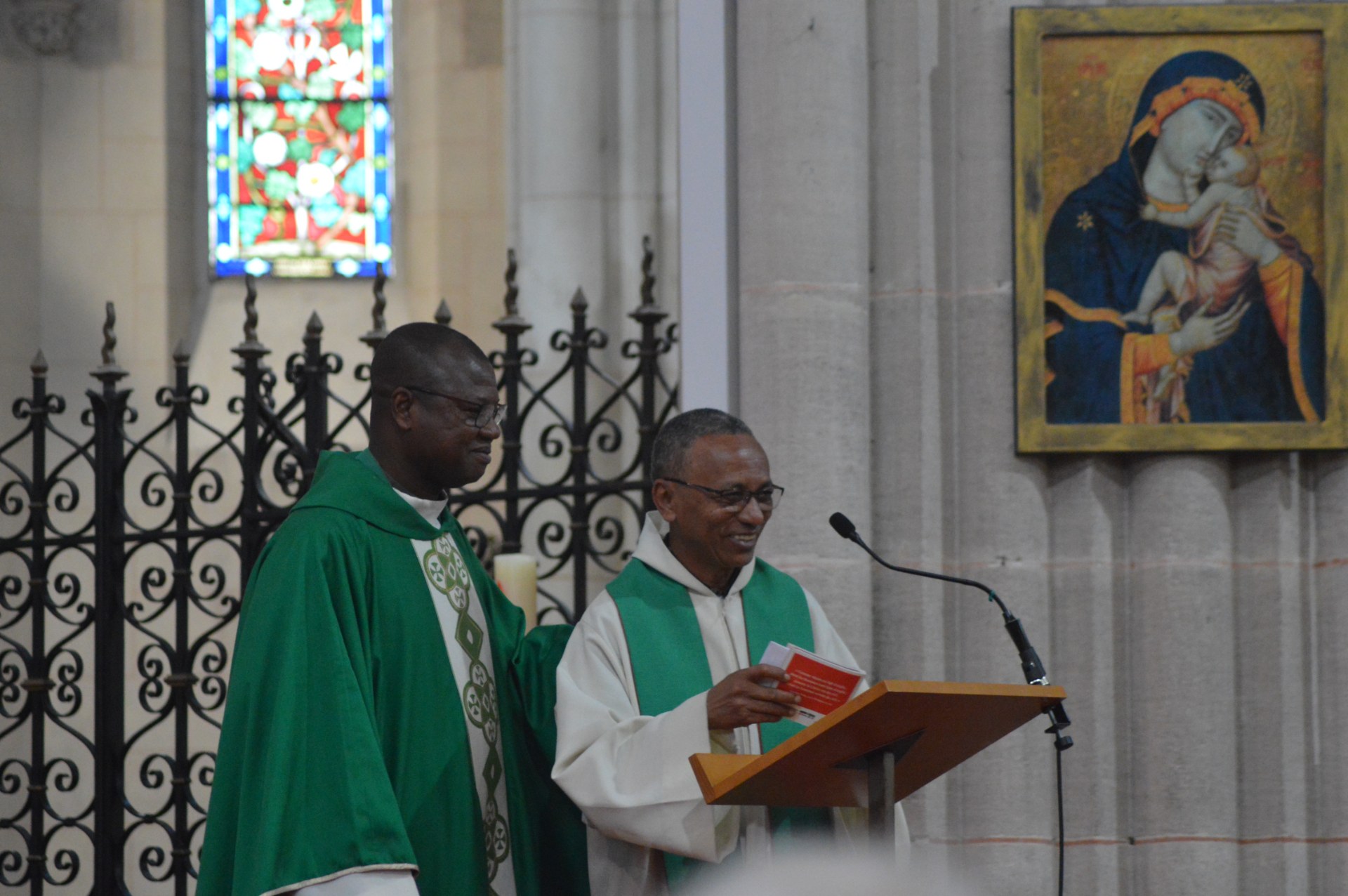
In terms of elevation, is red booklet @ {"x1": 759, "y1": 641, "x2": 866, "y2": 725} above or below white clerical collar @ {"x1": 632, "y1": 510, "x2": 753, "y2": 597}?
below

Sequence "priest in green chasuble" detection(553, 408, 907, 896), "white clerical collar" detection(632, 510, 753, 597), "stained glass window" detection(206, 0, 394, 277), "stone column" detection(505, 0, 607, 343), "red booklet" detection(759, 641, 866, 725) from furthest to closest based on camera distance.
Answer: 1. "stained glass window" detection(206, 0, 394, 277)
2. "stone column" detection(505, 0, 607, 343)
3. "white clerical collar" detection(632, 510, 753, 597)
4. "priest in green chasuble" detection(553, 408, 907, 896)
5. "red booklet" detection(759, 641, 866, 725)

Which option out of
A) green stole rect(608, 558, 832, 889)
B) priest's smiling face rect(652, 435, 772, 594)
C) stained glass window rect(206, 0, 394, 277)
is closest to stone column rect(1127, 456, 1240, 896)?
green stole rect(608, 558, 832, 889)

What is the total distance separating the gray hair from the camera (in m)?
3.92

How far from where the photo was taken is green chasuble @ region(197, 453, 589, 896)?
3.57 meters

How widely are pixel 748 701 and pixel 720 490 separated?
1.70ft

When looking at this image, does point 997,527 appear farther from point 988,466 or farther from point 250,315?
point 250,315

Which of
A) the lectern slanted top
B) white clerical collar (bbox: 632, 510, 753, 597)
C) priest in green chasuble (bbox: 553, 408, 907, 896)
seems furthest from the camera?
white clerical collar (bbox: 632, 510, 753, 597)

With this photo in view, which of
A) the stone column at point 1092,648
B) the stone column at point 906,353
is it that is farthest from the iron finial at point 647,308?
the stone column at point 1092,648

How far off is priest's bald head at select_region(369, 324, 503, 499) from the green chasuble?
0.12 metres

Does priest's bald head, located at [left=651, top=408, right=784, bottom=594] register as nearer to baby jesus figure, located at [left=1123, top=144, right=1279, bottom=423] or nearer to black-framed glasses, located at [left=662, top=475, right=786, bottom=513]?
black-framed glasses, located at [left=662, top=475, right=786, bottom=513]

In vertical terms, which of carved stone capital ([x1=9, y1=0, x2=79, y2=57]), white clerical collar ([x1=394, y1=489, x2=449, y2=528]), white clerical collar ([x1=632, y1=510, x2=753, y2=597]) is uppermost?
carved stone capital ([x1=9, y1=0, x2=79, y2=57])

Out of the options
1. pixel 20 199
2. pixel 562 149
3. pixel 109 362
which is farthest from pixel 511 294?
pixel 20 199

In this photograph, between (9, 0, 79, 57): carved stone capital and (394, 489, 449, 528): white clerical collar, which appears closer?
(394, 489, 449, 528): white clerical collar

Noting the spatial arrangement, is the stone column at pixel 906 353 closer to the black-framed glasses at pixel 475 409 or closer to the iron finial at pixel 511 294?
the iron finial at pixel 511 294
